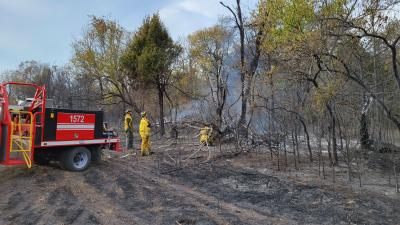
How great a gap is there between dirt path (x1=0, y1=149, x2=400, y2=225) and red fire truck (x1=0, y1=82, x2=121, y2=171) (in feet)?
1.87

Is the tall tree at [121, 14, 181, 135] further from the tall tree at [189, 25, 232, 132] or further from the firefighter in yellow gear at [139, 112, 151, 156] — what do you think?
the firefighter in yellow gear at [139, 112, 151, 156]

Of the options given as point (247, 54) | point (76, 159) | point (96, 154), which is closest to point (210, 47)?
point (247, 54)

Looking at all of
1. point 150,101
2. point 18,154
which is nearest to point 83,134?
point 18,154

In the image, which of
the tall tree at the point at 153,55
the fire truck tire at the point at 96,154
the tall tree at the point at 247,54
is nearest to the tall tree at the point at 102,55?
the tall tree at the point at 153,55

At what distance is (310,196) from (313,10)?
17.8ft

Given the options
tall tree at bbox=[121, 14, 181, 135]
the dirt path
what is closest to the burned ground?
the dirt path

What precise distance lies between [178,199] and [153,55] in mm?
17646

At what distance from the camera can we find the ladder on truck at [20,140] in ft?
35.0

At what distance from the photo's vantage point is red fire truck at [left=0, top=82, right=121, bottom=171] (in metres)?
10.6

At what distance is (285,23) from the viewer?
39.5ft

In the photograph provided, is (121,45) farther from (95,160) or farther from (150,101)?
(95,160)

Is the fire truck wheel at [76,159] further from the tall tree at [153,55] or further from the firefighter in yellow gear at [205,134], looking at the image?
the tall tree at [153,55]

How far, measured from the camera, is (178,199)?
352 inches

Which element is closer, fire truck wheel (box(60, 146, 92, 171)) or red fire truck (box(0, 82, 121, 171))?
red fire truck (box(0, 82, 121, 171))
